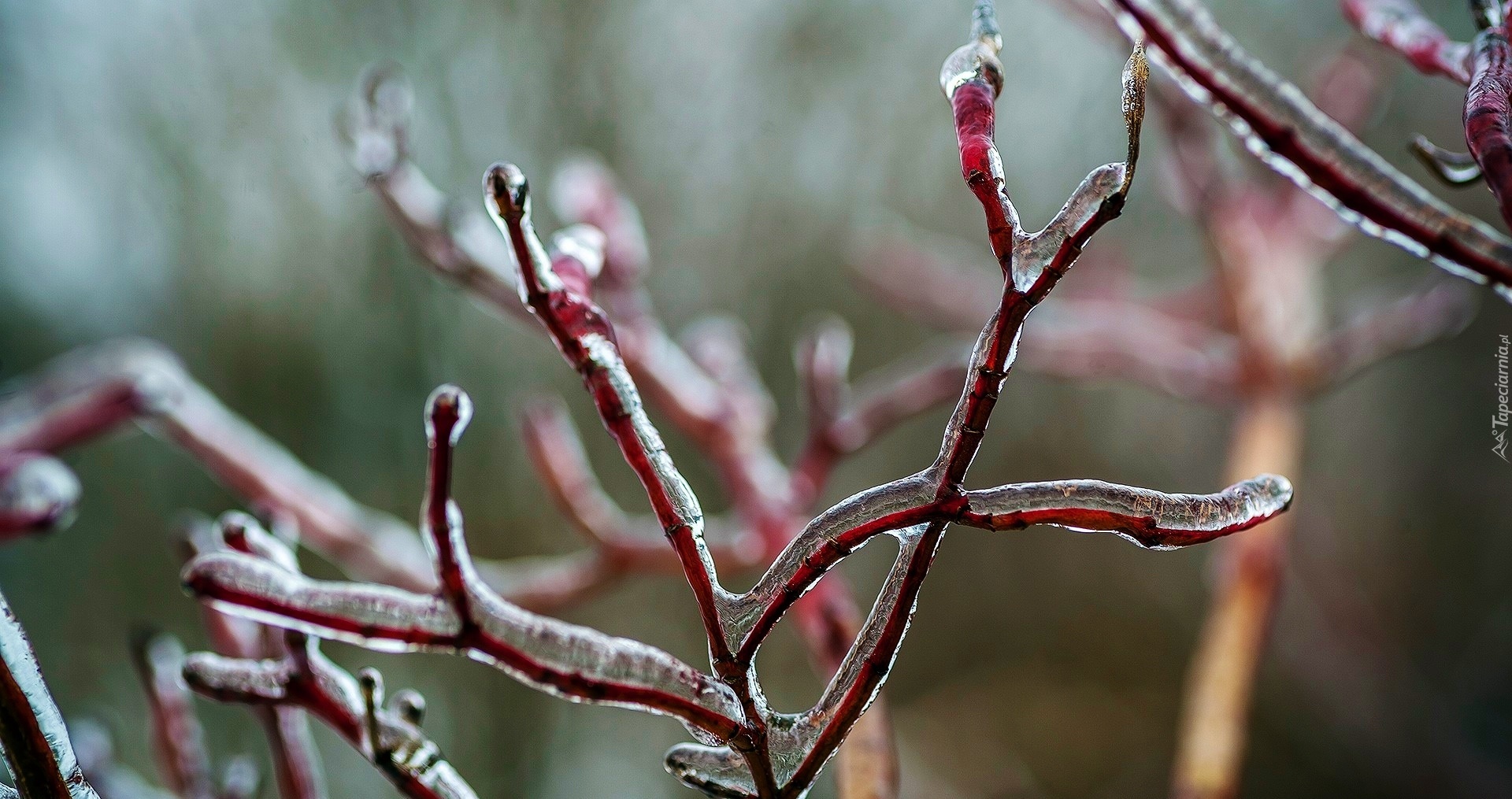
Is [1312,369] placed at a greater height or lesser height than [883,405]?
greater

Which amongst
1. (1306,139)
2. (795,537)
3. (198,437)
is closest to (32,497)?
(198,437)

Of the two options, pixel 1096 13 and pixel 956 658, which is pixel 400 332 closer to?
pixel 956 658

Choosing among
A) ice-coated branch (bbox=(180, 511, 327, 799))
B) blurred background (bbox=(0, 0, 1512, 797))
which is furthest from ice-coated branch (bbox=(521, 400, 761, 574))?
blurred background (bbox=(0, 0, 1512, 797))

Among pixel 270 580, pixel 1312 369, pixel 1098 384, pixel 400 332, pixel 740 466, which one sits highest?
pixel 1098 384

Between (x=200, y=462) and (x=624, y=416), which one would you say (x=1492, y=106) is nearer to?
(x=624, y=416)

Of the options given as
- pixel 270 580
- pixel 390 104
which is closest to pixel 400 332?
pixel 390 104

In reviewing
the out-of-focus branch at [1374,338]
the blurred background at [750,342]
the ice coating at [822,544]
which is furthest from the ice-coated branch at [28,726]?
the blurred background at [750,342]
